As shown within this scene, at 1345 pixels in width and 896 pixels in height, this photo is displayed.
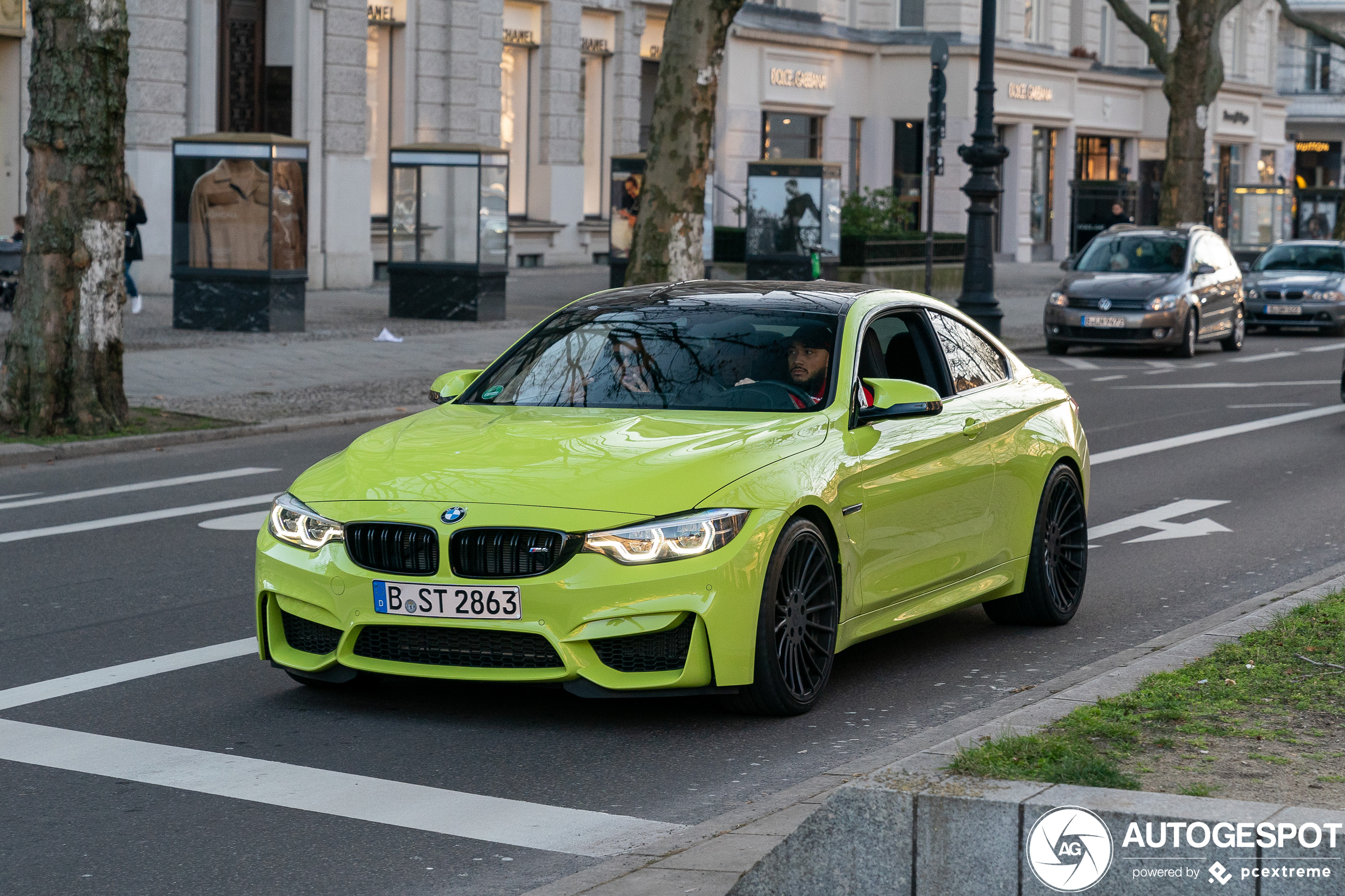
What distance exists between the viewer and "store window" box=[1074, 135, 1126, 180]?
187ft

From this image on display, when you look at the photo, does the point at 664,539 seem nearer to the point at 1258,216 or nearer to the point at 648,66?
the point at 648,66

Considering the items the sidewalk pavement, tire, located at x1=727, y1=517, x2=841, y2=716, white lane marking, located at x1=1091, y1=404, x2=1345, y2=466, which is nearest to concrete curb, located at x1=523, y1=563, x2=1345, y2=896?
tire, located at x1=727, y1=517, x2=841, y2=716

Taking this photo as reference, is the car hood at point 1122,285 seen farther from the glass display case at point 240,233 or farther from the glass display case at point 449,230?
the glass display case at point 240,233

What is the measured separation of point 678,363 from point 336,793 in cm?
236

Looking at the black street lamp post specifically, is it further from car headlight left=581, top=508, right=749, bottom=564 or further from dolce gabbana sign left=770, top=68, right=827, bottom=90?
dolce gabbana sign left=770, top=68, right=827, bottom=90

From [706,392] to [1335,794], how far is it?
10.1 feet

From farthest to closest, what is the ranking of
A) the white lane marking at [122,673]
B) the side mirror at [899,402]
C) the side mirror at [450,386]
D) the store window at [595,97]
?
the store window at [595,97], the side mirror at [450,386], the side mirror at [899,402], the white lane marking at [122,673]

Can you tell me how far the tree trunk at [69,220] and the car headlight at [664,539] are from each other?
942cm

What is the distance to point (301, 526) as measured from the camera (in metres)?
6.62

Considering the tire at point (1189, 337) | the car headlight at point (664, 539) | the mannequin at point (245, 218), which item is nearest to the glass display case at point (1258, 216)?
the tire at point (1189, 337)

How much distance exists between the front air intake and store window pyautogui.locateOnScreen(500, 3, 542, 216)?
3109cm

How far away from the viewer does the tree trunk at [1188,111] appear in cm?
3691

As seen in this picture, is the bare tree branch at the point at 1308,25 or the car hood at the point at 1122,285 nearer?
the car hood at the point at 1122,285

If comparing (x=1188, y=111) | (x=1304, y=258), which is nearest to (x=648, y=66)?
(x=1188, y=111)
